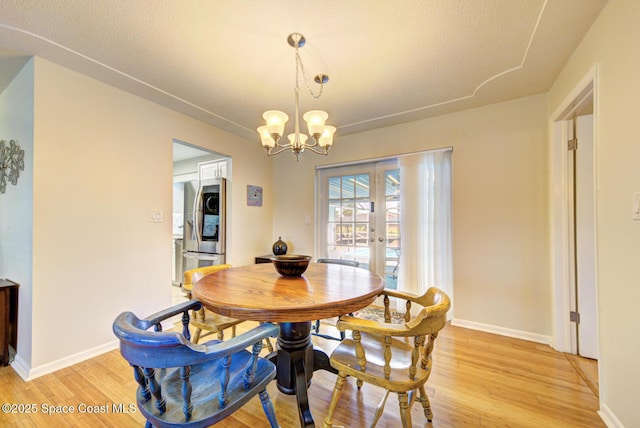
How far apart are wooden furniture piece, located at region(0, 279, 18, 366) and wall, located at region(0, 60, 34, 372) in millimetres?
61

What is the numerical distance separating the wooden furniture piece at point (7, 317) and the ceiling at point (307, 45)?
67.8 inches

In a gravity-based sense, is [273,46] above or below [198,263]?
above

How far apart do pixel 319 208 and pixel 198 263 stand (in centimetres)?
191

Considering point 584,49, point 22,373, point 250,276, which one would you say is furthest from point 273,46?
point 22,373

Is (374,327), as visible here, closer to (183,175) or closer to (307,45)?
(307,45)

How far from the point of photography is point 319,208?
3.81 metres

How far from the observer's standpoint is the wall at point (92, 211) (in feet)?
6.24

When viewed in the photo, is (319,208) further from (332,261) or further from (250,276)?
(250,276)

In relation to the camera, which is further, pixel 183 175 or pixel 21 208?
pixel 183 175

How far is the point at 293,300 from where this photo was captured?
1.19 meters

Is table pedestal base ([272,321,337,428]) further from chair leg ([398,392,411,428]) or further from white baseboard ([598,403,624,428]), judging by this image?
white baseboard ([598,403,624,428])

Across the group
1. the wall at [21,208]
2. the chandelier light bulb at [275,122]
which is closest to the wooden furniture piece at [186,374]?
the chandelier light bulb at [275,122]

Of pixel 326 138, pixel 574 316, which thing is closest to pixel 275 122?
pixel 326 138

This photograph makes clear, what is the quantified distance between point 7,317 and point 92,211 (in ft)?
3.23
